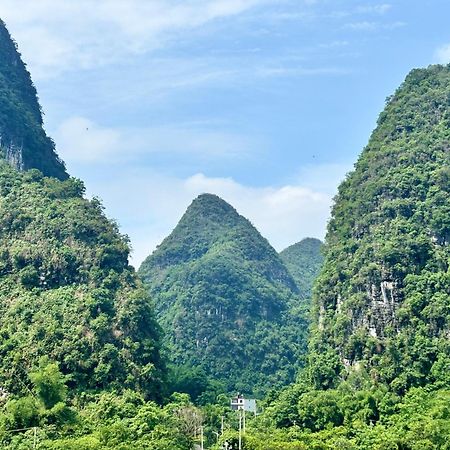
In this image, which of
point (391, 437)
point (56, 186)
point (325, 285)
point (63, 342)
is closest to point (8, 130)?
point (56, 186)

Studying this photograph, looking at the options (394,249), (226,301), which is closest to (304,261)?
(226,301)

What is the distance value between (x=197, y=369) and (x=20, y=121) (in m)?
16.0

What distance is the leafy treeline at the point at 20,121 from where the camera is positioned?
40.1m

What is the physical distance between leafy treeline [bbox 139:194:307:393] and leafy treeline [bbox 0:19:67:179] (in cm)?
1463

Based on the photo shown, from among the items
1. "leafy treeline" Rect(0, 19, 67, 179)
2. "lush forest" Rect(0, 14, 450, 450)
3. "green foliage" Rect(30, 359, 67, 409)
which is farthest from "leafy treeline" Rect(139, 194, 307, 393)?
"green foliage" Rect(30, 359, 67, 409)

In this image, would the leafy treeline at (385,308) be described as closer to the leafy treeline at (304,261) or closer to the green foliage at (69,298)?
the green foliage at (69,298)

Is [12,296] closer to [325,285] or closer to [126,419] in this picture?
[126,419]

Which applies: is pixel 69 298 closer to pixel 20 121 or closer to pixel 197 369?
pixel 197 369

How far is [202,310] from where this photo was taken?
2089 inches

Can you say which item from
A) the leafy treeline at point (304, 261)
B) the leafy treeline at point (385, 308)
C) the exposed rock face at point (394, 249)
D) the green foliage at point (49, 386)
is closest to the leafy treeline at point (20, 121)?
the exposed rock face at point (394, 249)

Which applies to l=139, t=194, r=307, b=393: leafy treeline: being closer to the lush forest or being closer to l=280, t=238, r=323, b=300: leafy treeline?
l=280, t=238, r=323, b=300: leafy treeline

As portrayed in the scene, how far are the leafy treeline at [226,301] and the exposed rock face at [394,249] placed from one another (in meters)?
12.3

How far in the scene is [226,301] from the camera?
2125 inches

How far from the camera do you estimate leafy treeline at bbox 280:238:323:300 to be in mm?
72812
